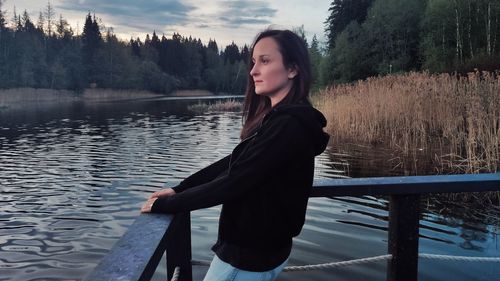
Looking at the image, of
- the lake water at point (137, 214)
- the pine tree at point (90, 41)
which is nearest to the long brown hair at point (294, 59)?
the lake water at point (137, 214)

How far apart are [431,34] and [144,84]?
61311 millimetres

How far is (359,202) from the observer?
7438 mm

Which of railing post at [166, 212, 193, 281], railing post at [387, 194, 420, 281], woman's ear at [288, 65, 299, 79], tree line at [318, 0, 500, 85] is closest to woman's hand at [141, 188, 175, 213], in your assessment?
railing post at [166, 212, 193, 281]

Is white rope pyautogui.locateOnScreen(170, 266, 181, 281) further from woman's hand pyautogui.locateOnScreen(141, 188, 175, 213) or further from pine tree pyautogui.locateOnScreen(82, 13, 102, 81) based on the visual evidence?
pine tree pyautogui.locateOnScreen(82, 13, 102, 81)

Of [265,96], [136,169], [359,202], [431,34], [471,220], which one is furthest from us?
[431,34]

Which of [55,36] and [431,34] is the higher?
[55,36]

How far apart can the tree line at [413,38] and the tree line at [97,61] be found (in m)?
43.4

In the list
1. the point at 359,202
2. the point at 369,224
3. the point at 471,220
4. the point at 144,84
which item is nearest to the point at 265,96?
the point at 369,224

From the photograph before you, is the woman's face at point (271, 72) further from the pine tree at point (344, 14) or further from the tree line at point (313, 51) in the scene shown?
the pine tree at point (344, 14)

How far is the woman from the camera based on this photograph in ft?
4.79

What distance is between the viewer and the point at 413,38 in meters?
29.2

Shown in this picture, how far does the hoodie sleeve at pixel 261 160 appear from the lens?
1446mm

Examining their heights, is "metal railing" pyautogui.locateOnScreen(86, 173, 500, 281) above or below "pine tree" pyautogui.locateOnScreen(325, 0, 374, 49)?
below

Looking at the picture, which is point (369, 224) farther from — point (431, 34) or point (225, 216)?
point (431, 34)
